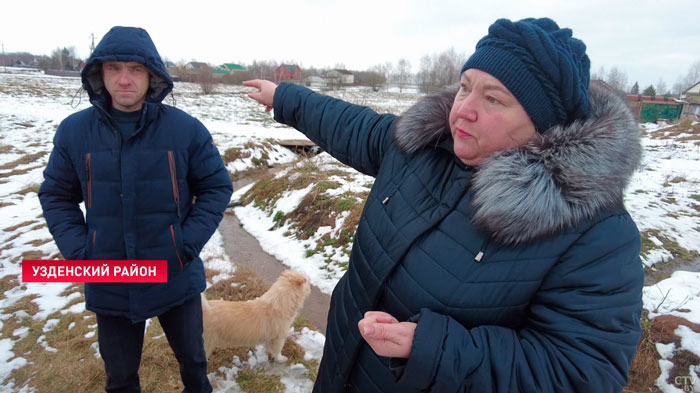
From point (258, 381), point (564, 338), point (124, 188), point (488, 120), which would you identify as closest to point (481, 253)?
point (564, 338)

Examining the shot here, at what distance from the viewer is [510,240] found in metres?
1.11

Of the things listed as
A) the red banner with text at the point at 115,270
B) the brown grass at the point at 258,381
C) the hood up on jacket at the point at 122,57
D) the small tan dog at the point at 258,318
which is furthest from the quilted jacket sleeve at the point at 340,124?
the brown grass at the point at 258,381

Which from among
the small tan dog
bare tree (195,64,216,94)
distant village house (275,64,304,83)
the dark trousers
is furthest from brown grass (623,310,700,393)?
bare tree (195,64,216,94)

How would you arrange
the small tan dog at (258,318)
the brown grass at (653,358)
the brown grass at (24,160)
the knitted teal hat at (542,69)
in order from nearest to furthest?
1. the knitted teal hat at (542,69)
2. the brown grass at (653,358)
3. the small tan dog at (258,318)
4. the brown grass at (24,160)

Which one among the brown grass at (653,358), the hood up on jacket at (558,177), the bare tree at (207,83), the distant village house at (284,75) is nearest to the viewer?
the hood up on jacket at (558,177)

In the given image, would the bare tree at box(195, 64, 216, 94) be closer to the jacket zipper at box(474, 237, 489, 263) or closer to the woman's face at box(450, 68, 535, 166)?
the woman's face at box(450, 68, 535, 166)

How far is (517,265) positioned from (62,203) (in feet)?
8.12

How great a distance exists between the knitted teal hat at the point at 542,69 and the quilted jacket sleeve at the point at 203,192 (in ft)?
5.73

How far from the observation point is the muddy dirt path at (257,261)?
15.8 ft

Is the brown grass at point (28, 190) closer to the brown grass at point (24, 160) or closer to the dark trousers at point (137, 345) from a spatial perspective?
the brown grass at point (24, 160)

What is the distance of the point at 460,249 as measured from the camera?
1.21 m

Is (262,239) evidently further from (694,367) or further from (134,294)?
(694,367)

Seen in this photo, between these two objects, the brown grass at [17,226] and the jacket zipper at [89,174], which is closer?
the jacket zipper at [89,174]

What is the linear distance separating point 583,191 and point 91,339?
179 inches
